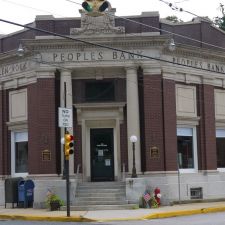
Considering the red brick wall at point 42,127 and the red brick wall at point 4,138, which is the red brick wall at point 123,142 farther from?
the red brick wall at point 4,138

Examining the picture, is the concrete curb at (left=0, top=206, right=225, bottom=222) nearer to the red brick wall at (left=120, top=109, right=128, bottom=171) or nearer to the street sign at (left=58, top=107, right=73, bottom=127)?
the street sign at (left=58, top=107, right=73, bottom=127)

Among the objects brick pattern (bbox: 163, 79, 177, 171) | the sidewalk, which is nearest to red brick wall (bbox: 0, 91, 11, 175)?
the sidewalk

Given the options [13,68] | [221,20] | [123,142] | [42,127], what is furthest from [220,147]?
[221,20]

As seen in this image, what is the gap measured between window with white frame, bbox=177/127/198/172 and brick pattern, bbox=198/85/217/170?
30 centimetres

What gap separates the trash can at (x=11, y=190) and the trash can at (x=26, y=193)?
23 centimetres

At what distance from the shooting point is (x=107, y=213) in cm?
2230

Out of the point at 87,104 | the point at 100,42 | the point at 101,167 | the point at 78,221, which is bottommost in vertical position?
the point at 78,221

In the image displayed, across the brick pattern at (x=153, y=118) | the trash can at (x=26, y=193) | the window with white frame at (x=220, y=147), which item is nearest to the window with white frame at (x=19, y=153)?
the trash can at (x=26, y=193)

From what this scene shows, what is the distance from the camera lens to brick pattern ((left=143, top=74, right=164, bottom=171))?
2609 cm

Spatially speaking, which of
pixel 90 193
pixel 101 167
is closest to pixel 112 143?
pixel 101 167

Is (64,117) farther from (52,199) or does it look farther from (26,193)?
(26,193)

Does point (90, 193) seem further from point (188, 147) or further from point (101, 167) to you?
point (188, 147)

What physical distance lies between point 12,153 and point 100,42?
24.3 feet

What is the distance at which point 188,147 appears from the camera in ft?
93.8
